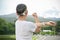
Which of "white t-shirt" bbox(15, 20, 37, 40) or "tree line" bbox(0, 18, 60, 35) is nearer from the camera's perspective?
"white t-shirt" bbox(15, 20, 37, 40)

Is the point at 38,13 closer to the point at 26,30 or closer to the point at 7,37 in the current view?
the point at 7,37

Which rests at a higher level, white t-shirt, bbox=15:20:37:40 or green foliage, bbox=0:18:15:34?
white t-shirt, bbox=15:20:37:40

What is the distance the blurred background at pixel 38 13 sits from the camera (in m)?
2.37

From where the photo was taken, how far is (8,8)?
246cm

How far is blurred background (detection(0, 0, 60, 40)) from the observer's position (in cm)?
237

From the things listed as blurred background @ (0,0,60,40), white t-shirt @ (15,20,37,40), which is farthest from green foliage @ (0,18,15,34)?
white t-shirt @ (15,20,37,40)

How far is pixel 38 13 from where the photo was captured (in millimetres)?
2367

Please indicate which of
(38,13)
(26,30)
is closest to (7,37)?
(38,13)

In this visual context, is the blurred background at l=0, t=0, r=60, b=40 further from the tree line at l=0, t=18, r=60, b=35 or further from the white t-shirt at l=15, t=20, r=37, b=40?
the white t-shirt at l=15, t=20, r=37, b=40

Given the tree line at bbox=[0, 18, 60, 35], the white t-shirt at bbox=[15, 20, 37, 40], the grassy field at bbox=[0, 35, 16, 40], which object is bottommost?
the grassy field at bbox=[0, 35, 16, 40]

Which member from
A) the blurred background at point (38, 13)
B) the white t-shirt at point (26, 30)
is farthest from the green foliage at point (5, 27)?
the white t-shirt at point (26, 30)

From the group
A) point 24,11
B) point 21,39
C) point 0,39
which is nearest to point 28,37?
point 21,39

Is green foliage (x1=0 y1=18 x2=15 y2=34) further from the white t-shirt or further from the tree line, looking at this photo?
the white t-shirt

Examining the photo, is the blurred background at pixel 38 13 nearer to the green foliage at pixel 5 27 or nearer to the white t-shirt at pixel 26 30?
the green foliage at pixel 5 27
